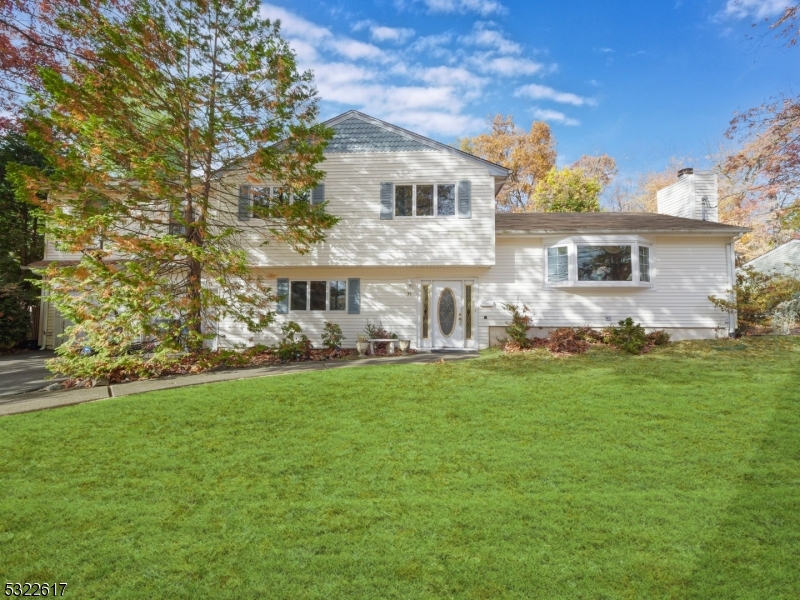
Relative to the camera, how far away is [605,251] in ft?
41.0

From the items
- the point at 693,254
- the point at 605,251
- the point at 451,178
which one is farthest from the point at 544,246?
the point at 693,254

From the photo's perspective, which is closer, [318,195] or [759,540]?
[759,540]

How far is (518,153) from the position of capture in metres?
27.5

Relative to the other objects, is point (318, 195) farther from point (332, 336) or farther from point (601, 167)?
point (601, 167)

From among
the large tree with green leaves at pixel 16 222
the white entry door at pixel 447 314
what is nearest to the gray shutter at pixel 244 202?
the white entry door at pixel 447 314

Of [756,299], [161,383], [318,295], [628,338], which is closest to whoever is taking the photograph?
[161,383]

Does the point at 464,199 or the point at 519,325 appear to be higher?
the point at 464,199

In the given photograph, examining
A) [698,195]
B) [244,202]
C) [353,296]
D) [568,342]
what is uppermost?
[698,195]

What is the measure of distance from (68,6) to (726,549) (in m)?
15.9

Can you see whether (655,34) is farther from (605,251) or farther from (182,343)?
(182,343)

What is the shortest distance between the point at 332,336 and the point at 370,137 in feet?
21.0

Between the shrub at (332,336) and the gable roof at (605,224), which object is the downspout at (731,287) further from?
the shrub at (332,336)

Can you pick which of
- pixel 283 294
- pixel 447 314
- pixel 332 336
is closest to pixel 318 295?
pixel 283 294

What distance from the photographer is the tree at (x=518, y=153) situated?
89.4 feet
